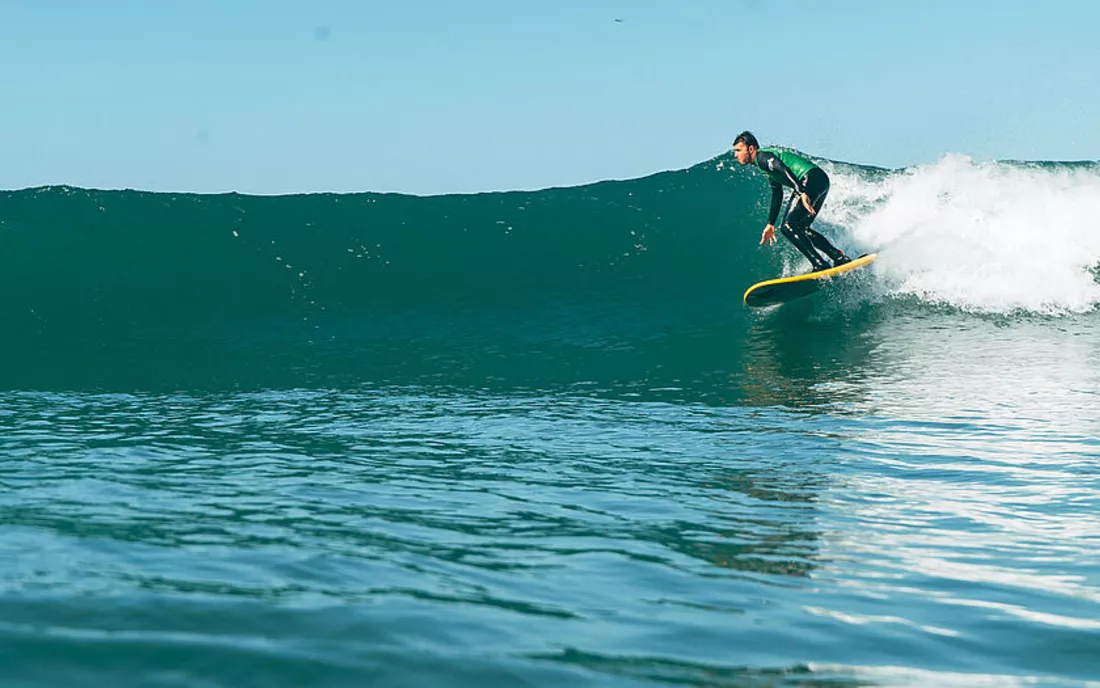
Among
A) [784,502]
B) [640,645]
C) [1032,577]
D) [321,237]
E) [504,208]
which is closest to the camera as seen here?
[640,645]

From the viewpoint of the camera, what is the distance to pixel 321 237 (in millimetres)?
18031

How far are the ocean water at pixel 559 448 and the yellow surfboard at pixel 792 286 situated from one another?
31cm

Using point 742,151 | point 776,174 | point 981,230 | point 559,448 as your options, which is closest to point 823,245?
point 776,174

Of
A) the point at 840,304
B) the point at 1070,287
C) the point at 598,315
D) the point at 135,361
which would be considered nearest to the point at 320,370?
the point at 135,361

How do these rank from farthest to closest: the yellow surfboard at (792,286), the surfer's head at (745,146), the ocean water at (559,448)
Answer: the yellow surfboard at (792,286), the surfer's head at (745,146), the ocean water at (559,448)

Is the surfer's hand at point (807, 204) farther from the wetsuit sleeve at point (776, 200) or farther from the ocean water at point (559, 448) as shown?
the ocean water at point (559, 448)

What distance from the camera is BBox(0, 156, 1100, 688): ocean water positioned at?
323 cm

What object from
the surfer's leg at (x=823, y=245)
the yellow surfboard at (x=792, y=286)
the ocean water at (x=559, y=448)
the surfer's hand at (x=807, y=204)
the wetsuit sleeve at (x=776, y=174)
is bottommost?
the ocean water at (x=559, y=448)

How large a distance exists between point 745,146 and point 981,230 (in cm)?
529

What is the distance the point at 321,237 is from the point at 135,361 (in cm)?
639

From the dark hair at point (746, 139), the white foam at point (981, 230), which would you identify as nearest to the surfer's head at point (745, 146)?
the dark hair at point (746, 139)

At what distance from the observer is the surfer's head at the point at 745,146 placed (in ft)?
40.1

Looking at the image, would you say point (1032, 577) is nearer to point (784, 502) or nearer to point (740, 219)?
point (784, 502)

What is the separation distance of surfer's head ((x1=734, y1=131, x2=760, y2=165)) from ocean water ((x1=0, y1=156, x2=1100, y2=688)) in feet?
6.99
